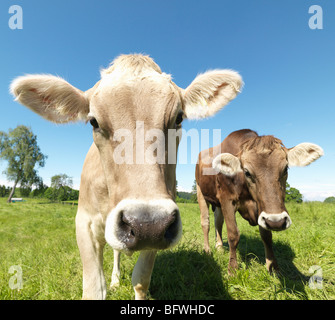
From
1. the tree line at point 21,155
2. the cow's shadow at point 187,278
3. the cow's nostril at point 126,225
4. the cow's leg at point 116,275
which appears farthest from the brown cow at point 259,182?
the tree line at point 21,155

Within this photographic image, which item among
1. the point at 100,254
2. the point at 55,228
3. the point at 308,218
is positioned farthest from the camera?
the point at 55,228

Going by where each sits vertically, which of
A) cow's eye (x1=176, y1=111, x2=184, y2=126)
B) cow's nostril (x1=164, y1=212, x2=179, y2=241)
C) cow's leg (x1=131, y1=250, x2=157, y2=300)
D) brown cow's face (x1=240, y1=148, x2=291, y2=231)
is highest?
cow's eye (x1=176, y1=111, x2=184, y2=126)

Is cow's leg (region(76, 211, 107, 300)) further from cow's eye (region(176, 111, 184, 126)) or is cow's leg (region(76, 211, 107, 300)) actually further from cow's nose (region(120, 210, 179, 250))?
cow's eye (region(176, 111, 184, 126))

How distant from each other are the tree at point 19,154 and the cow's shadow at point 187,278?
4644 cm

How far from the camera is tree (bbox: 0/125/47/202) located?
4138 cm

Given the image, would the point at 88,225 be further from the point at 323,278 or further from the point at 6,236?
the point at 6,236

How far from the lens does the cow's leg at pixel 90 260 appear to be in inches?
90.4

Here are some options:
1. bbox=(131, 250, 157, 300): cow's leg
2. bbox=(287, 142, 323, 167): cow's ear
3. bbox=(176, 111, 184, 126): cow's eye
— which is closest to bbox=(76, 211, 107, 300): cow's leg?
bbox=(131, 250, 157, 300): cow's leg

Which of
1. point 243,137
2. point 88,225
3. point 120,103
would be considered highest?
point 243,137

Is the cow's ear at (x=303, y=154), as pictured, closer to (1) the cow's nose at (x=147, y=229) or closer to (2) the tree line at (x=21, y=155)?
(1) the cow's nose at (x=147, y=229)

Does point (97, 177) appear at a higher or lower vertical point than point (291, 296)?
higher

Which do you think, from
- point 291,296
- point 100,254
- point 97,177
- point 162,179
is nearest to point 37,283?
point 100,254

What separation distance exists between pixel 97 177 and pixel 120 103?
0.96 meters

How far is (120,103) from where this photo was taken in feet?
5.75
